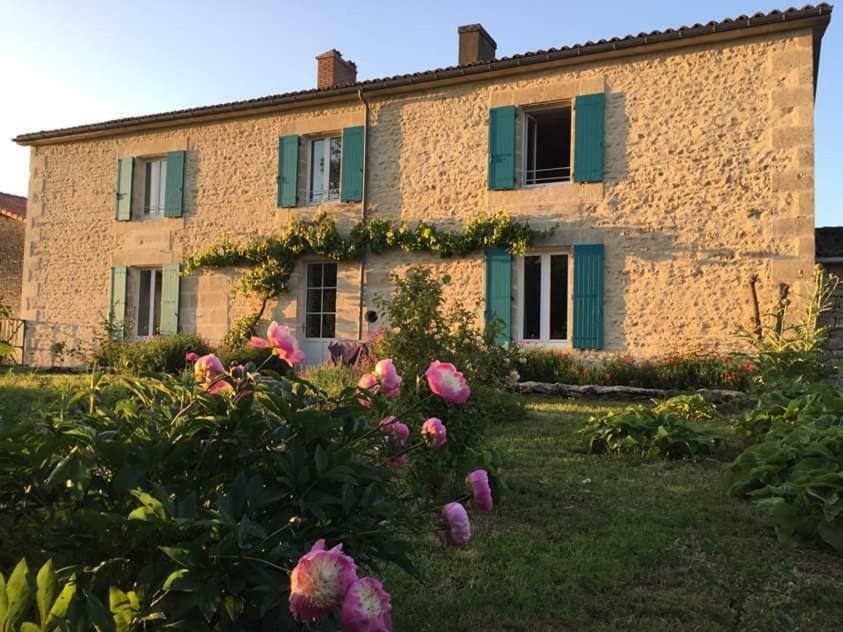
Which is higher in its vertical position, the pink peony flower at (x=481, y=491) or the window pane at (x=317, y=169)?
the window pane at (x=317, y=169)

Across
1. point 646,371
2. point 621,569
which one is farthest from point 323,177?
point 621,569

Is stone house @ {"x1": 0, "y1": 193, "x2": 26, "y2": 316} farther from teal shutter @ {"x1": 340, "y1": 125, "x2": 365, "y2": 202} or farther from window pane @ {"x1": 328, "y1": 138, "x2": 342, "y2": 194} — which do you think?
teal shutter @ {"x1": 340, "y1": 125, "x2": 365, "y2": 202}

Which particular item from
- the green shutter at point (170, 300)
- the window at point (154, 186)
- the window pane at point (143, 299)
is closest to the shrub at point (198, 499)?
the green shutter at point (170, 300)

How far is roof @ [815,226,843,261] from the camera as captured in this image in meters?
9.30

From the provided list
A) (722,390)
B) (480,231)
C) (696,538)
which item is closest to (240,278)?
(480,231)

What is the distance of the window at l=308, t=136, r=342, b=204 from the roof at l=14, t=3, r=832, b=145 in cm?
79

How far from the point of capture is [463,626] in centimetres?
217

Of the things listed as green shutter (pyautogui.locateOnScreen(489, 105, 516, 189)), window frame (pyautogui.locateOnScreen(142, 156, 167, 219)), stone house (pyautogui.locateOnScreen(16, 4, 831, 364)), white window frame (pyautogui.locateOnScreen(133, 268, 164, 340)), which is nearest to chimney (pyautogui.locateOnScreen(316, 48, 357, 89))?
stone house (pyautogui.locateOnScreen(16, 4, 831, 364))

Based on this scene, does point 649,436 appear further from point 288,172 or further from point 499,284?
point 288,172

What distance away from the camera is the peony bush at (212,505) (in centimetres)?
126

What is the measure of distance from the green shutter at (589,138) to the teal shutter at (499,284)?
1.57m

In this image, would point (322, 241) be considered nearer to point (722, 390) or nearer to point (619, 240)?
point (619, 240)

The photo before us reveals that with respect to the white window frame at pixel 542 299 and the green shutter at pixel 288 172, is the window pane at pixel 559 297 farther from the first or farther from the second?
the green shutter at pixel 288 172

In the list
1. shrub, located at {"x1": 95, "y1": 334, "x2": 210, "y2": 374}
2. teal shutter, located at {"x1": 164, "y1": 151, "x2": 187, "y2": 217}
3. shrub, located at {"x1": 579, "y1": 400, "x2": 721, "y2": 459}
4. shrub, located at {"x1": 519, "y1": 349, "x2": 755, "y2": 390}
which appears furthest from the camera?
teal shutter, located at {"x1": 164, "y1": 151, "x2": 187, "y2": 217}
